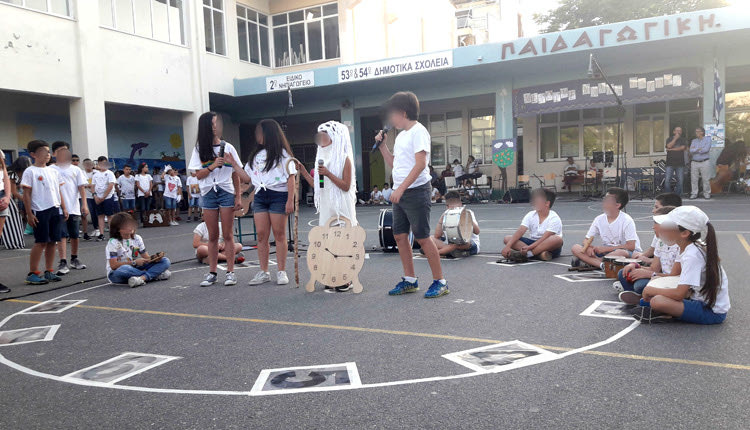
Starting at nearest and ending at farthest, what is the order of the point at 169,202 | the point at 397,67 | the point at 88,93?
the point at 169,202
the point at 88,93
the point at 397,67

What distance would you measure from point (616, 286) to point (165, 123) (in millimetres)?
22059

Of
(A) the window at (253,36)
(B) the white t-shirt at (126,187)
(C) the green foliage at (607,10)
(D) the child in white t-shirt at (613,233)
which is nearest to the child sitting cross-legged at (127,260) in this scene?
(D) the child in white t-shirt at (613,233)

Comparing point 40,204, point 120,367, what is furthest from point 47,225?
point 120,367

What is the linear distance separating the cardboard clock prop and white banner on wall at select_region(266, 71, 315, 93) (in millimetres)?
16609

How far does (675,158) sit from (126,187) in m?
16.7

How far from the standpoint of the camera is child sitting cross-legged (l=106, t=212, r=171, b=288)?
6996mm

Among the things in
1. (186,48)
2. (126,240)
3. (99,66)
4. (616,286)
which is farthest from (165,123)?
(616,286)

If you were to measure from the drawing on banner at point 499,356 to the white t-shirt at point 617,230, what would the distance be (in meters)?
3.08

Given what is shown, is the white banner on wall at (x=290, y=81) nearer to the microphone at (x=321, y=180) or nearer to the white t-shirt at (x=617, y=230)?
the microphone at (x=321, y=180)

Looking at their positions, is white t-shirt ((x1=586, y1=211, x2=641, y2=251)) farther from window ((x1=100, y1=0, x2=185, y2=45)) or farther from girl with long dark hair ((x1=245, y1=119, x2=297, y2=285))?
window ((x1=100, y1=0, x2=185, y2=45))

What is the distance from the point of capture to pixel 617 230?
21.6ft

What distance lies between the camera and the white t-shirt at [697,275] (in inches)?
165

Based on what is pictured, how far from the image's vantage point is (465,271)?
23.5 ft

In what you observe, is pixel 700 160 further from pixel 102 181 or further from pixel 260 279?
pixel 102 181
